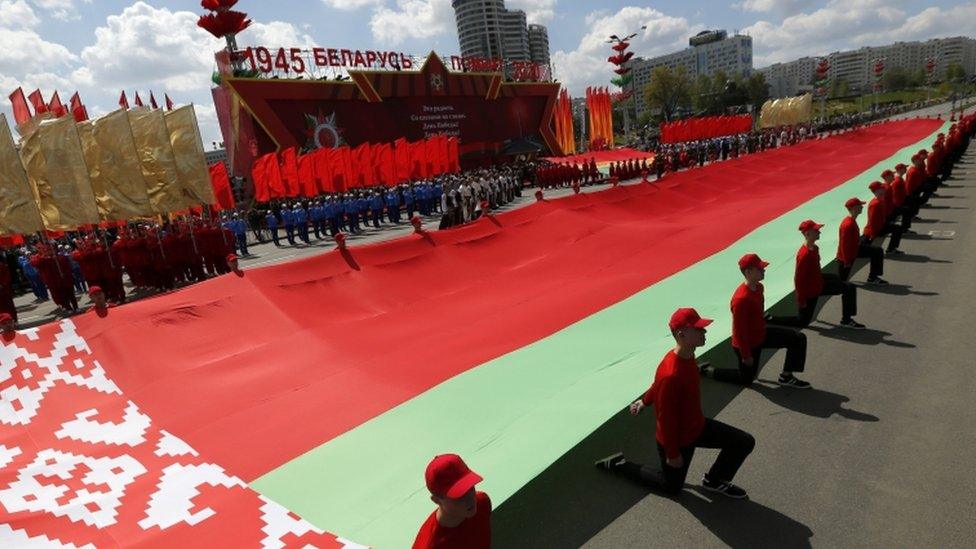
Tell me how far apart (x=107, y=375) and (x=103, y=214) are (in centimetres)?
921

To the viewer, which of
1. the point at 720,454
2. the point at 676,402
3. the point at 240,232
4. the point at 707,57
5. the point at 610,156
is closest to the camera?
the point at 676,402

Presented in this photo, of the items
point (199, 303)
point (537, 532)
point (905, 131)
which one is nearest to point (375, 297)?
point (199, 303)

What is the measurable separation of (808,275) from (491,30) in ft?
566

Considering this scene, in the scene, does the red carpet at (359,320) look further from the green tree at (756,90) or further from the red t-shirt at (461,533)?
the green tree at (756,90)

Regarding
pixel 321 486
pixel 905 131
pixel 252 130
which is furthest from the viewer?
pixel 905 131

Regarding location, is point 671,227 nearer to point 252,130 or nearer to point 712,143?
point 252,130

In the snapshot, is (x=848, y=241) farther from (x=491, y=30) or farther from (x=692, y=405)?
(x=491, y=30)

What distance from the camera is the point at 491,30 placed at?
162 metres

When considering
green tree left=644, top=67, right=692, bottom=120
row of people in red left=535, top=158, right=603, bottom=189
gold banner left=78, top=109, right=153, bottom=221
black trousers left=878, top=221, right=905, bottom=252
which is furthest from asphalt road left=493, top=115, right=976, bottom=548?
green tree left=644, top=67, right=692, bottom=120

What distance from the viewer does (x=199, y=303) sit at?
6695mm

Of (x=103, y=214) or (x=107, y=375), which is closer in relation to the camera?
(x=107, y=375)

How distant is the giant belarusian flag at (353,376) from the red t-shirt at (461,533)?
3.27ft

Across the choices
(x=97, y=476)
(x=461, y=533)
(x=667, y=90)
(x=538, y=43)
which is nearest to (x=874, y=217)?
(x=461, y=533)

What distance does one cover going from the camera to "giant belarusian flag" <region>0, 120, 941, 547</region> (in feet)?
12.6
